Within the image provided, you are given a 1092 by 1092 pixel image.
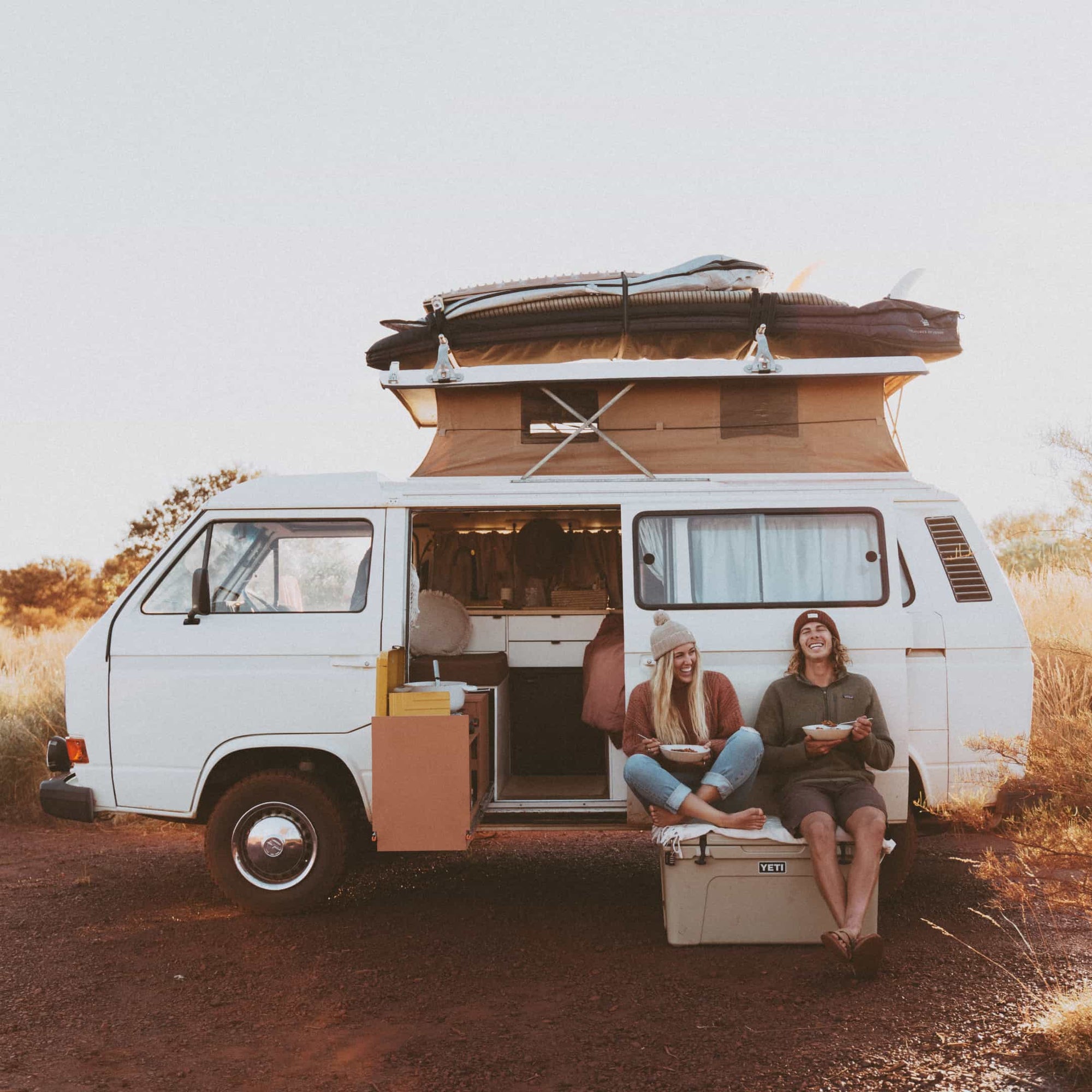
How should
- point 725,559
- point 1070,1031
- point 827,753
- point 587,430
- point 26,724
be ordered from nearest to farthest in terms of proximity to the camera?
point 1070,1031
point 827,753
point 725,559
point 587,430
point 26,724

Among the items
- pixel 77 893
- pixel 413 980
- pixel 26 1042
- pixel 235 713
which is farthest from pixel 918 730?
pixel 77 893

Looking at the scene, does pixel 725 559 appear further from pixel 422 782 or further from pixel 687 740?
pixel 422 782

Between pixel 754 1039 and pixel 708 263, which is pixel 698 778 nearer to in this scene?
pixel 754 1039

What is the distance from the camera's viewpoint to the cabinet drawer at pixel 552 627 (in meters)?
7.06

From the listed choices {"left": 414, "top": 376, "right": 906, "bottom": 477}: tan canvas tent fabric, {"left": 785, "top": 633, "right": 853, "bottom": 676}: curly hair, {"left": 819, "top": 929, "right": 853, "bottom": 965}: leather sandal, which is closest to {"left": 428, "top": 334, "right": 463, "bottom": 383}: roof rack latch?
{"left": 414, "top": 376, "right": 906, "bottom": 477}: tan canvas tent fabric

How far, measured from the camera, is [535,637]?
23.2 ft

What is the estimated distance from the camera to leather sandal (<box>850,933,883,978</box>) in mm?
4734

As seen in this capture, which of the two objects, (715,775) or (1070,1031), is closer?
(1070,1031)

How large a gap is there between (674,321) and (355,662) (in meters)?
2.77

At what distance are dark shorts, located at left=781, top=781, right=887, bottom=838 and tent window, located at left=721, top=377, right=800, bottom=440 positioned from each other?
218cm

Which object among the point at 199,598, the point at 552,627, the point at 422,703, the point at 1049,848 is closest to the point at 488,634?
the point at 552,627

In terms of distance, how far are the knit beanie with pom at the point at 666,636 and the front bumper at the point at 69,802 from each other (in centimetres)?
301

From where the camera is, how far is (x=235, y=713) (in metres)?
5.75

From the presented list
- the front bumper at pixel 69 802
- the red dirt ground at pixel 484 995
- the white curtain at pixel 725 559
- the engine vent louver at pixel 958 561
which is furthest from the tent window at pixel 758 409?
the front bumper at pixel 69 802
